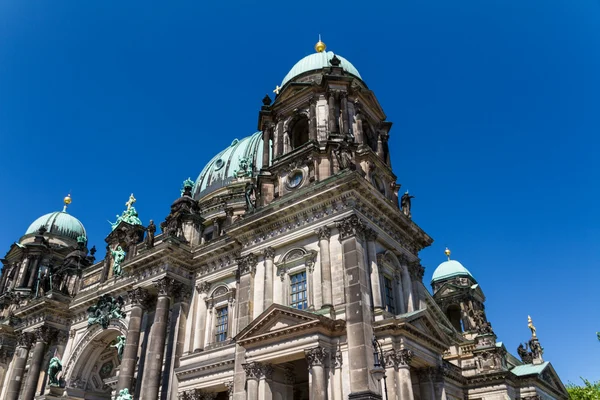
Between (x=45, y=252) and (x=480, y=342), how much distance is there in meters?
44.6

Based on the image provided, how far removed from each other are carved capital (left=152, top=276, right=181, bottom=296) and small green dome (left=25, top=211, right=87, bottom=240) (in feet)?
101

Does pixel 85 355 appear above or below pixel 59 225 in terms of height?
below

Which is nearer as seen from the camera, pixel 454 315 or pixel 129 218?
pixel 129 218

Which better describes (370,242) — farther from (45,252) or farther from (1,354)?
(45,252)

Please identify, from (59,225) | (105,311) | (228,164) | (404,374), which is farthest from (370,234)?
(59,225)

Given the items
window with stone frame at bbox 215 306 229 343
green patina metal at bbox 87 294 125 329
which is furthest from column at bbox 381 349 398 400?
green patina metal at bbox 87 294 125 329

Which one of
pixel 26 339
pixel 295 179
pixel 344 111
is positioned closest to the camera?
pixel 295 179

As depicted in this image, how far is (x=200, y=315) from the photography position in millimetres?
32281

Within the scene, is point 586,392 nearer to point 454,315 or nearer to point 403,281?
point 454,315

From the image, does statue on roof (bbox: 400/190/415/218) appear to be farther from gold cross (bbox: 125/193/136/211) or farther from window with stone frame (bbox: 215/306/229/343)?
gold cross (bbox: 125/193/136/211)

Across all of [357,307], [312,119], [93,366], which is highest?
[312,119]

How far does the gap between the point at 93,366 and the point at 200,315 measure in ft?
41.9

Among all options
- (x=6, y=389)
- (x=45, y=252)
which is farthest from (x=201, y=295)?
(x=45, y=252)

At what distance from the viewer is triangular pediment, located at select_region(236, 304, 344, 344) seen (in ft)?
77.8
